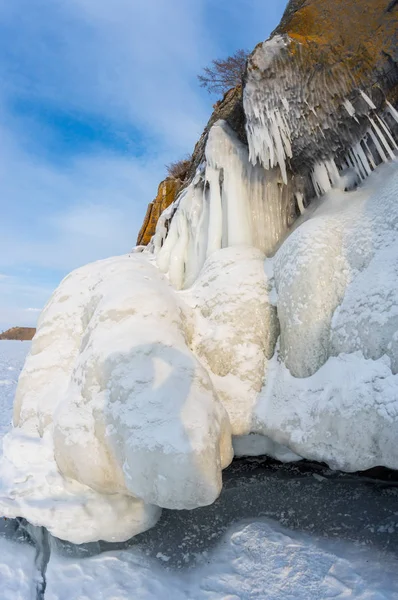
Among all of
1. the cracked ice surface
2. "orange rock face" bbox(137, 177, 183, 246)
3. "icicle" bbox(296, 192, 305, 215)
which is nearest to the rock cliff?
"icicle" bbox(296, 192, 305, 215)

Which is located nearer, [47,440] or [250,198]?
[47,440]

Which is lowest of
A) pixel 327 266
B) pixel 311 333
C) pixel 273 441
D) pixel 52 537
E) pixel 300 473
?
pixel 300 473

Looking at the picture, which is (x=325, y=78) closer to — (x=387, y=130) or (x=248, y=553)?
(x=387, y=130)

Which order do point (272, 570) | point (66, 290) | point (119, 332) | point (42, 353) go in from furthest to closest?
point (66, 290), point (42, 353), point (119, 332), point (272, 570)

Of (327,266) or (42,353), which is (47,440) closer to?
(42,353)

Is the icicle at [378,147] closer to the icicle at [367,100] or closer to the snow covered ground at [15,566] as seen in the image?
the icicle at [367,100]

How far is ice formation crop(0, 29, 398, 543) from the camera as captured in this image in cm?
277

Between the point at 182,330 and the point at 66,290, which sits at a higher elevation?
the point at 66,290

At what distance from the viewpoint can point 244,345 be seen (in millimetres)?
3656

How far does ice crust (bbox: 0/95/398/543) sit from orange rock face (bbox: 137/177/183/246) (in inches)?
171

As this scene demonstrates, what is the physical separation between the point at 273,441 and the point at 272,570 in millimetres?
1058

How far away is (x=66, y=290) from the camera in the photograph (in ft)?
15.2

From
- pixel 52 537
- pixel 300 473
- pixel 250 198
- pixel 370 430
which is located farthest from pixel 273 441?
pixel 250 198

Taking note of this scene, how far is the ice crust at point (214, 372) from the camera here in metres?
2.73
